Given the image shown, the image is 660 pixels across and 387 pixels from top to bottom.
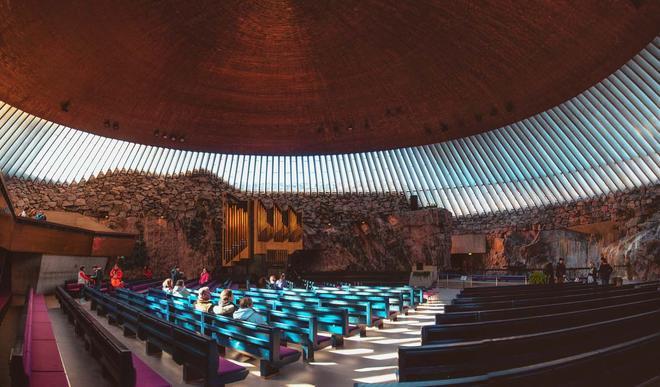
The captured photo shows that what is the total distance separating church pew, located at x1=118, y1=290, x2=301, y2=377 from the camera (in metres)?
4.30

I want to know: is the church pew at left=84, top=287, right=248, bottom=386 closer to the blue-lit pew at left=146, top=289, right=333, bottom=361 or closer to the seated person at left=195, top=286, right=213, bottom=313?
the blue-lit pew at left=146, top=289, right=333, bottom=361

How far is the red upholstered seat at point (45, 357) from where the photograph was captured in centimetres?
327

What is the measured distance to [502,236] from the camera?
23.8 meters

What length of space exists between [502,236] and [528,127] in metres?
6.60

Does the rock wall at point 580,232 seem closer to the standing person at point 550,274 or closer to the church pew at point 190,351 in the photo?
the standing person at point 550,274

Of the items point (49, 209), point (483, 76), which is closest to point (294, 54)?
point (483, 76)

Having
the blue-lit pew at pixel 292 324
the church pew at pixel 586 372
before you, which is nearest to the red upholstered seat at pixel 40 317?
the blue-lit pew at pixel 292 324

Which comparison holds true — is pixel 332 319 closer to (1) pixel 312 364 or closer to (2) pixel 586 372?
(1) pixel 312 364

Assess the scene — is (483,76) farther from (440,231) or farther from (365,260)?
(365,260)

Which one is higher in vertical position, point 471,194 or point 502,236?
point 471,194

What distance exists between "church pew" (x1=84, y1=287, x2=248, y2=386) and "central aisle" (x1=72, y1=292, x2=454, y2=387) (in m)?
0.19

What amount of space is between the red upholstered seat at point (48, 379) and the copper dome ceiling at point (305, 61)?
37.9 feet

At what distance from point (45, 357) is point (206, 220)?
18953mm

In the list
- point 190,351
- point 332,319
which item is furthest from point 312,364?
point 190,351
